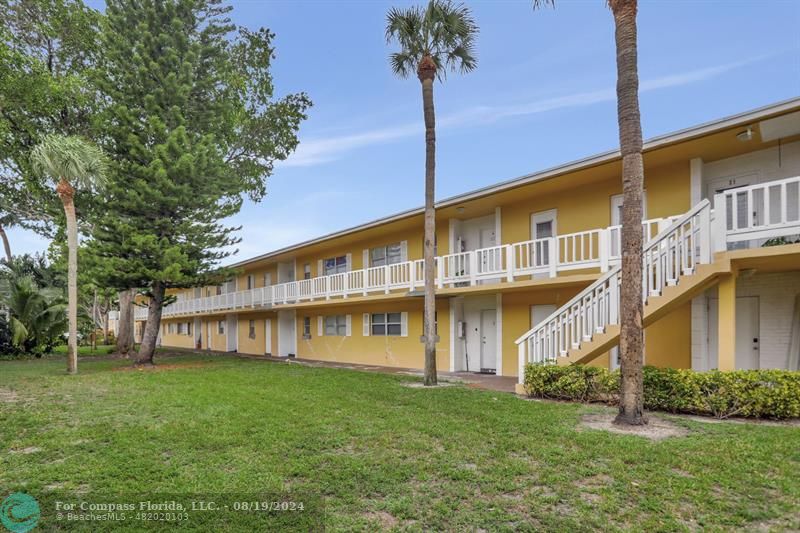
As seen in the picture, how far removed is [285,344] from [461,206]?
1507 cm

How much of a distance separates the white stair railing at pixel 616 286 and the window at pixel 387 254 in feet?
30.8

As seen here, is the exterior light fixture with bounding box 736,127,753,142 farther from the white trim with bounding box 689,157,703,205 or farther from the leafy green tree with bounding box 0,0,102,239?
the leafy green tree with bounding box 0,0,102,239

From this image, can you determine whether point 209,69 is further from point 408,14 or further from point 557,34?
point 557,34

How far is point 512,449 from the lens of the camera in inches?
227

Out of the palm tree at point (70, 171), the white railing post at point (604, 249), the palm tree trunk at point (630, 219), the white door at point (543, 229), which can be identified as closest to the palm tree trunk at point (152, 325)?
the palm tree at point (70, 171)

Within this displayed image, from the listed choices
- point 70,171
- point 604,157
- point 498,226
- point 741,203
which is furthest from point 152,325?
point 741,203

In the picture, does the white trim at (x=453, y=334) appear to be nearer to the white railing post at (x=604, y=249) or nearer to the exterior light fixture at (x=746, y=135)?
the white railing post at (x=604, y=249)

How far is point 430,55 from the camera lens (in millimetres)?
11609

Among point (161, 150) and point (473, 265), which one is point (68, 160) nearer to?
point (161, 150)

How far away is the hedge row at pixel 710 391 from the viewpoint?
7.02 meters

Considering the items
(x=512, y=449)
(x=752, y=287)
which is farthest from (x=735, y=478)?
(x=752, y=287)

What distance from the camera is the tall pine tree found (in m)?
15.8

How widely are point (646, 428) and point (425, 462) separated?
11.6 feet

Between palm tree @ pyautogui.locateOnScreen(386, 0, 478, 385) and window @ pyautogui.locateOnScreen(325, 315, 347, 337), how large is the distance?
33.7 feet
